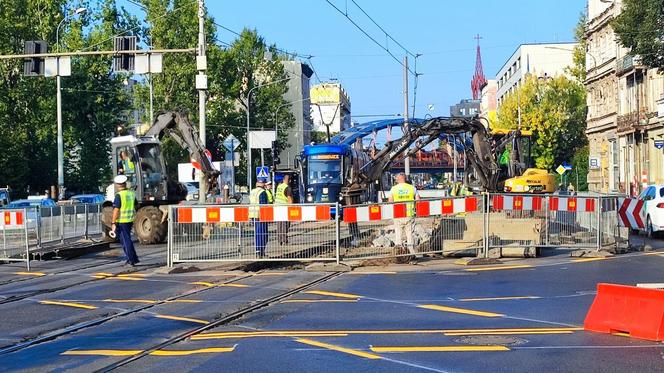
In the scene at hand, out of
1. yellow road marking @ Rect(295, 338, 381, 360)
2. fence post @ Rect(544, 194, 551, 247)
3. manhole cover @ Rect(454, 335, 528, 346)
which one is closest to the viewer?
yellow road marking @ Rect(295, 338, 381, 360)

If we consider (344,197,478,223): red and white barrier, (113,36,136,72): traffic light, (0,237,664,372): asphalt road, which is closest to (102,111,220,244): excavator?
(113,36,136,72): traffic light

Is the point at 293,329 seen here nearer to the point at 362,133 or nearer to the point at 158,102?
the point at 362,133

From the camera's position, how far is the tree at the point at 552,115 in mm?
81562

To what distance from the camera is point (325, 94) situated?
150 metres

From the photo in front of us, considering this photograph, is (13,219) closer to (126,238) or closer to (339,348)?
(126,238)

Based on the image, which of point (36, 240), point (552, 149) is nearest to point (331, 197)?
point (36, 240)

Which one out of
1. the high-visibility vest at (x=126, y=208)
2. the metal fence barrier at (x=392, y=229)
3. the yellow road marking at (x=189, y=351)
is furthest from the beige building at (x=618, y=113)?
the yellow road marking at (x=189, y=351)

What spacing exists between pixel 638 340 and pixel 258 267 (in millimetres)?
9825

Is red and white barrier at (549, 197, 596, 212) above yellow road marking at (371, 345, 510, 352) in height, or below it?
above

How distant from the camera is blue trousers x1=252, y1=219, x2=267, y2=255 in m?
17.5

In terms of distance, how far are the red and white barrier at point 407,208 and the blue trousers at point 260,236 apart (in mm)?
1655

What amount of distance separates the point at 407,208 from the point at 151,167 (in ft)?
34.2

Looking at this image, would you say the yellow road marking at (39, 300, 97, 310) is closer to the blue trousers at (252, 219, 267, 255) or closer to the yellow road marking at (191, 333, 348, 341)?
the yellow road marking at (191, 333, 348, 341)

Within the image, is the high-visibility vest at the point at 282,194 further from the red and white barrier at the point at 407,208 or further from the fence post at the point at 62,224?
the fence post at the point at 62,224
